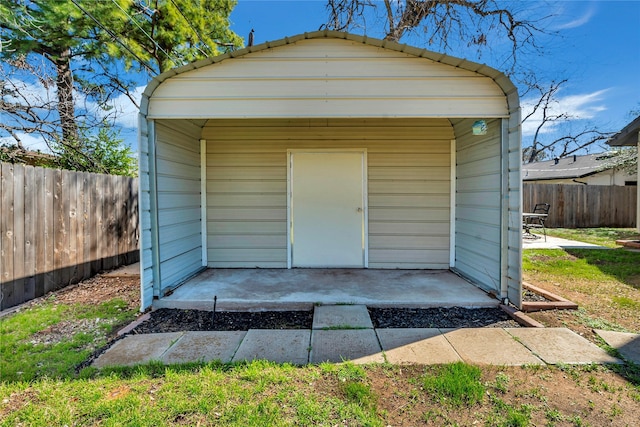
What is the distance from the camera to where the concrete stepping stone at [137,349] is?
243 centimetres

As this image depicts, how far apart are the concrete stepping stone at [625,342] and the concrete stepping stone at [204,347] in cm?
307

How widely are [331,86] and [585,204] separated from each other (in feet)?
41.5

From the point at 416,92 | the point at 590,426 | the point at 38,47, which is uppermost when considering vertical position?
the point at 38,47

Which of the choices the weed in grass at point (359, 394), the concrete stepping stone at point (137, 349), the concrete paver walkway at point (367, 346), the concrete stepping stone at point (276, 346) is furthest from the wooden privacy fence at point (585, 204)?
the concrete stepping stone at point (137, 349)

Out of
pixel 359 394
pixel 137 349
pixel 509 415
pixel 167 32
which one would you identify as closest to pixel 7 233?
pixel 137 349

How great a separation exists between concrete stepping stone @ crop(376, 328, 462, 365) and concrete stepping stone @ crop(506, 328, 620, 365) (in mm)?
678

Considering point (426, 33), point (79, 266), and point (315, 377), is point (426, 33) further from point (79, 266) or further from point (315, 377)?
point (79, 266)

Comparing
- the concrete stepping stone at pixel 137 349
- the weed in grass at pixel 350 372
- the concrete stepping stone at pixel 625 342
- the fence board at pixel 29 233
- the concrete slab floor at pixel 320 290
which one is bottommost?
the concrete stepping stone at pixel 137 349

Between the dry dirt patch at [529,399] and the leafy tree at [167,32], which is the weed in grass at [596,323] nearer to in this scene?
the dry dirt patch at [529,399]

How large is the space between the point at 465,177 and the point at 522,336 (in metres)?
2.40

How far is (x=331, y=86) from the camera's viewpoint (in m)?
3.36

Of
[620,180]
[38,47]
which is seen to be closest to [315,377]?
[38,47]

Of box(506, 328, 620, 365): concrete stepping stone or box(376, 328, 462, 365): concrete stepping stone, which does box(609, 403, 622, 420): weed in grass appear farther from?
box(376, 328, 462, 365): concrete stepping stone

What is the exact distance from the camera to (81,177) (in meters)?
4.61
